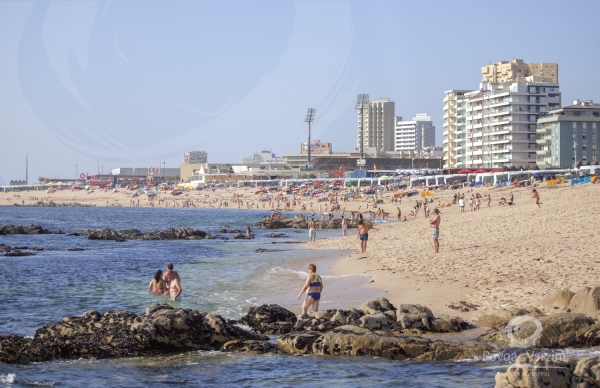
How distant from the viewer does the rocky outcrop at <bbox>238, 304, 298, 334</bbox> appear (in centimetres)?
1241

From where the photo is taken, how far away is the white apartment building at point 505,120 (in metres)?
94.6

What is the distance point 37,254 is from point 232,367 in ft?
72.7

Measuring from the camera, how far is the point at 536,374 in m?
7.14

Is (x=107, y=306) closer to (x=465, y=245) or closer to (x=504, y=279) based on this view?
(x=504, y=279)

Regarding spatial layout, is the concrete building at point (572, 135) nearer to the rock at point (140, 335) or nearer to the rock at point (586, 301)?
the rock at point (586, 301)

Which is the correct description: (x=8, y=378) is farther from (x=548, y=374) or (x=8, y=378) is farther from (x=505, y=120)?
(x=505, y=120)

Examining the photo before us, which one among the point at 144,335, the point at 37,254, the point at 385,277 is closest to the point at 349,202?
the point at 37,254

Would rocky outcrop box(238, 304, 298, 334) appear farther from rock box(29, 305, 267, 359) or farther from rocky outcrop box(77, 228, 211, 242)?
rocky outcrop box(77, 228, 211, 242)

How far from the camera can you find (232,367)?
10023mm

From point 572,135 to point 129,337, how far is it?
82.5 metres

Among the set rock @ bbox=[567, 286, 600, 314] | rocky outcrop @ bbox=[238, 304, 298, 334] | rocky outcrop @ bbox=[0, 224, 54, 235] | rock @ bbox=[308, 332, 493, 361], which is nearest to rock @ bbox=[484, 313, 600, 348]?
rock @ bbox=[308, 332, 493, 361]

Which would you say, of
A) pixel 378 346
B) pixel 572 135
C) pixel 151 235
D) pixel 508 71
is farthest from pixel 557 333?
pixel 508 71

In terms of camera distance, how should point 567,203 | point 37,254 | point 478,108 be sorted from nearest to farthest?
point 37,254 < point 567,203 < point 478,108

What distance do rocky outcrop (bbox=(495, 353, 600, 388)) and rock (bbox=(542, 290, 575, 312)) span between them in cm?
431
